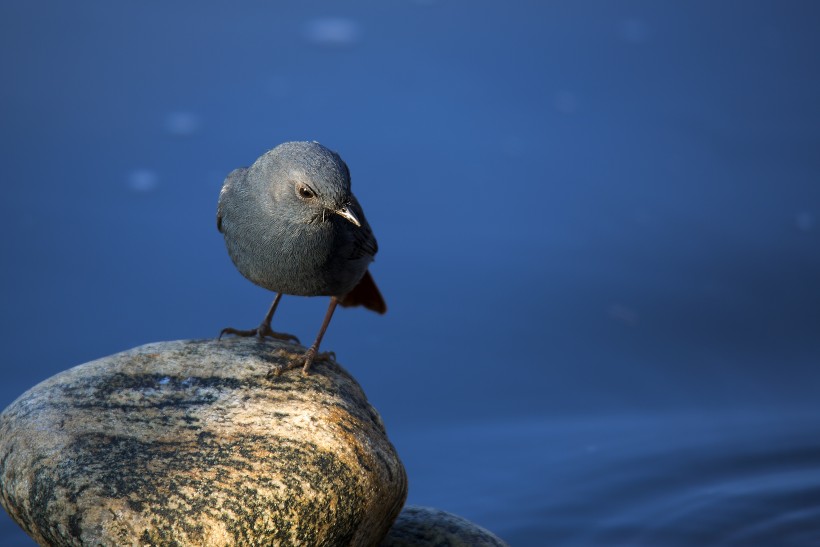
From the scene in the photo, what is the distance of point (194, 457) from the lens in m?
3.73

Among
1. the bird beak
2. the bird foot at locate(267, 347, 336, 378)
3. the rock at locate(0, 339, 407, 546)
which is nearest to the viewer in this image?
the rock at locate(0, 339, 407, 546)

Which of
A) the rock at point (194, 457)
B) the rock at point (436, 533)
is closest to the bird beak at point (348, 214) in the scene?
the rock at point (194, 457)

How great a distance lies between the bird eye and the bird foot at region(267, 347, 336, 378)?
0.79 m

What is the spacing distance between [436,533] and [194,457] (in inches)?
57.7

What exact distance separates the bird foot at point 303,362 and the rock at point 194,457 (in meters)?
0.04

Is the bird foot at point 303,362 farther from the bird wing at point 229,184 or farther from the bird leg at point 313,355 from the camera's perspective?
the bird wing at point 229,184

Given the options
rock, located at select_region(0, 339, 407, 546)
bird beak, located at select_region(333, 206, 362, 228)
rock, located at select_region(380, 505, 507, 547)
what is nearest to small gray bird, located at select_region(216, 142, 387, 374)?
bird beak, located at select_region(333, 206, 362, 228)

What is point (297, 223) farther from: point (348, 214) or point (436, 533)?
point (436, 533)

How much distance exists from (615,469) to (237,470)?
2.80 meters

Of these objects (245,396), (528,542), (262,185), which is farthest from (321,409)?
(528,542)

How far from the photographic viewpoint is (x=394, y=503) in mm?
4125

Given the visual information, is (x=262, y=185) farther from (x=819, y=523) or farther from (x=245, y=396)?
(x=819, y=523)

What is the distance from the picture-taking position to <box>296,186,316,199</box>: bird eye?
394 centimetres

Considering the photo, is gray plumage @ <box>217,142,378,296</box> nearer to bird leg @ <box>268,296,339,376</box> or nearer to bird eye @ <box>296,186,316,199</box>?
bird eye @ <box>296,186,316,199</box>
